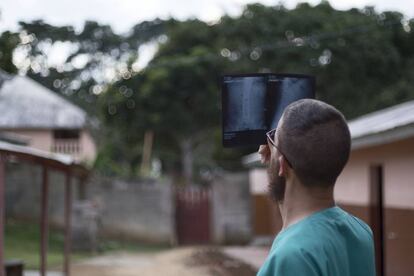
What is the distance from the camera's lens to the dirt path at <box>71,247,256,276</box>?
14.1m

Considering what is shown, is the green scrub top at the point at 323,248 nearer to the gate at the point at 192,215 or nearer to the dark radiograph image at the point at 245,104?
the dark radiograph image at the point at 245,104

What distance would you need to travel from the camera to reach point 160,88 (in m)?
27.4

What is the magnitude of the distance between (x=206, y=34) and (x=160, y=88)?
2.78 meters

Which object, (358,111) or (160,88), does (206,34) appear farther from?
(358,111)

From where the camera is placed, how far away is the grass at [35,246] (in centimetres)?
1652

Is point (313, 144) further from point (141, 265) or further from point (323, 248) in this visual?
point (141, 265)

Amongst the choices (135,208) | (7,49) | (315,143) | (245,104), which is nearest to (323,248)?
(315,143)

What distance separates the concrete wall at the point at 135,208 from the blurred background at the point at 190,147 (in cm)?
3

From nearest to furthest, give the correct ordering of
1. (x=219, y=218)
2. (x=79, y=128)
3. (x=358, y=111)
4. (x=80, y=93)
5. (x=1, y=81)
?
(x=1, y=81), (x=219, y=218), (x=358, y=111), (x=79, y=128), (x=80, y=93)

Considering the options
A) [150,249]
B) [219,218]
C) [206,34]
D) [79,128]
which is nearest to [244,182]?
[219,218]

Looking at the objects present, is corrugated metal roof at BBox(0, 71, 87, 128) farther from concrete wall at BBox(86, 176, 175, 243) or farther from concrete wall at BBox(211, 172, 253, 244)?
concrete wall at BBox(211, 172, 253, 244)

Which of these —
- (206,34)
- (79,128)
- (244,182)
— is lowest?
(244,182)

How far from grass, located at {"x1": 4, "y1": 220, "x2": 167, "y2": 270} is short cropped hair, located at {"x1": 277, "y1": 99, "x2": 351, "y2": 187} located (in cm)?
1385

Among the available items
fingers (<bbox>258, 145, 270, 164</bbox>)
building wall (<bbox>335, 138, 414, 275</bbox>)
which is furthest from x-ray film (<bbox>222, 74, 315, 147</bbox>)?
building wall (<bbox>335, 138, 414, 275</bbox>)
